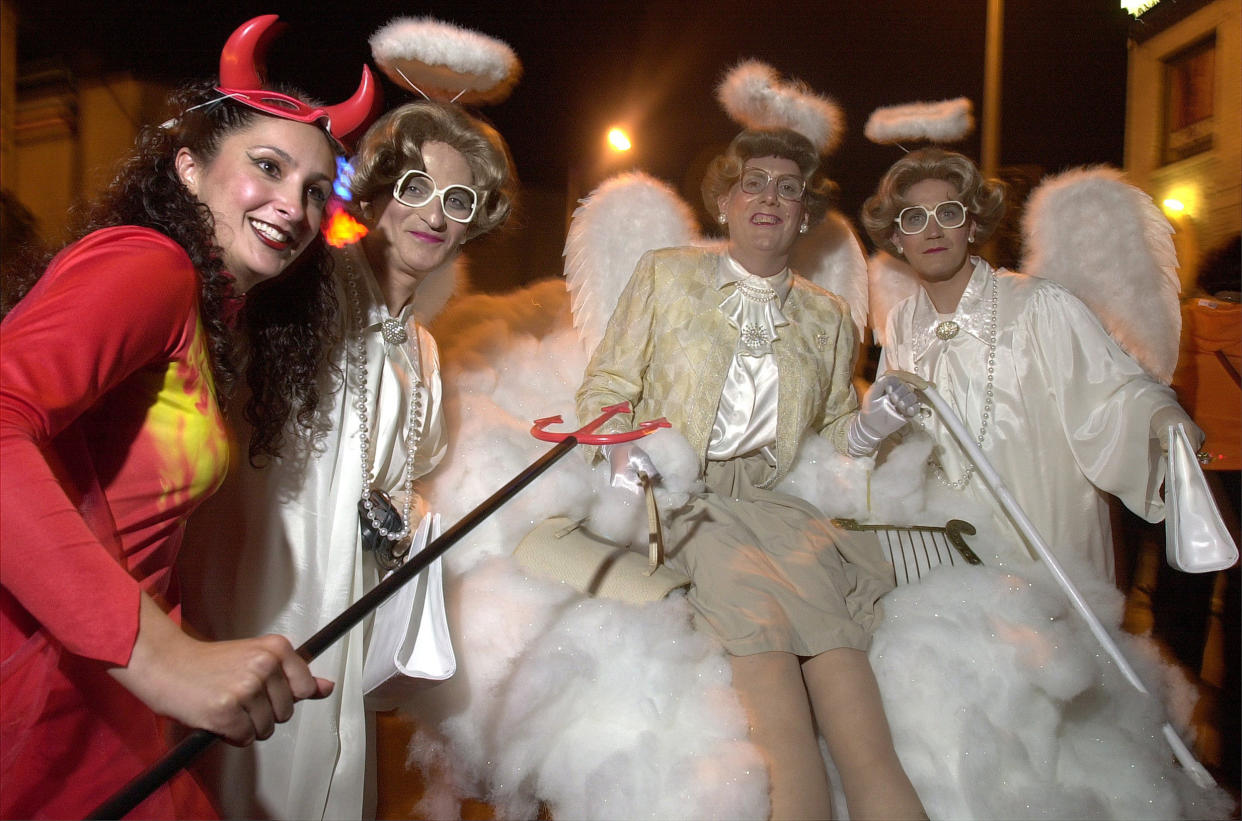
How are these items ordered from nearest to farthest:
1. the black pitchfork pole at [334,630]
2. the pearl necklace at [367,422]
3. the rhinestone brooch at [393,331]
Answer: the black pitchfork pole at [334,630]
the pearl necklace at [367,422]
the rhinestone brooch at [393,331]

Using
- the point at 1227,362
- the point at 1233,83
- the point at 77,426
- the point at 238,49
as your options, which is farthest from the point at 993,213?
the point at 77,426

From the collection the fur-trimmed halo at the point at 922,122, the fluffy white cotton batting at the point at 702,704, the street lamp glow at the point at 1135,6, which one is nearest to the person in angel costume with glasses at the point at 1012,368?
the fur-trimmed halo at the point at 922,122

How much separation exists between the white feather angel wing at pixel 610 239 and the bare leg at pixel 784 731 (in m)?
1.22

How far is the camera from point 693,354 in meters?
2.29

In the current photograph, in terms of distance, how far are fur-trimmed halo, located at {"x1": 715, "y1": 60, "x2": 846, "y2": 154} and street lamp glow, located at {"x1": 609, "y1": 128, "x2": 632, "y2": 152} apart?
1.18 ft

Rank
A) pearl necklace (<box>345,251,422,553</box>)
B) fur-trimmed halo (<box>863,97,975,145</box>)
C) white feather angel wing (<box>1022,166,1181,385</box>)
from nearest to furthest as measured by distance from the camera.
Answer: pearl necklace (<box>345,251,422,553</box>) → white feather angel wing (<box>1022,166,1181,385</box>) → fur-trimmed halo (<box>863,97,975,145</box>)

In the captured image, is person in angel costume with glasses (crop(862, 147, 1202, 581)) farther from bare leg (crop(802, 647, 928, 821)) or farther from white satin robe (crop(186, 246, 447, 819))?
white satin robe (crop(186, 246, 447, 819))

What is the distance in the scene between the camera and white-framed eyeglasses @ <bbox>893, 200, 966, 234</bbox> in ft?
8.09

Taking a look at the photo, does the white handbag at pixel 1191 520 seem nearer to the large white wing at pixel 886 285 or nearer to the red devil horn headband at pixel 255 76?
the large white wing at pixel 886 285

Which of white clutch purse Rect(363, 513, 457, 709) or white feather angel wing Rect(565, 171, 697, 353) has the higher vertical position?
white feather angel wing Rect(565, 171, 697, 353)

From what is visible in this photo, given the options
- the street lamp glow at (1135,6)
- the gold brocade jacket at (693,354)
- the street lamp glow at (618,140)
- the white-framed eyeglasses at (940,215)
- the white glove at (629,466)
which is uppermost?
the street lamp glow at (1135,6)

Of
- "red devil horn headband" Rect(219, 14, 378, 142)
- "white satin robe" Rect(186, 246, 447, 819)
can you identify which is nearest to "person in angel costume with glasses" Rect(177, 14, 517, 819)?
"white satin robe" Rect(186, 246, 447, 819)

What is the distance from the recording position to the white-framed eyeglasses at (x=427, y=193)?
6.63 ft

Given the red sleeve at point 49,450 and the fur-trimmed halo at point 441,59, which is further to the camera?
the fur-trimmed halo at point 441,59
